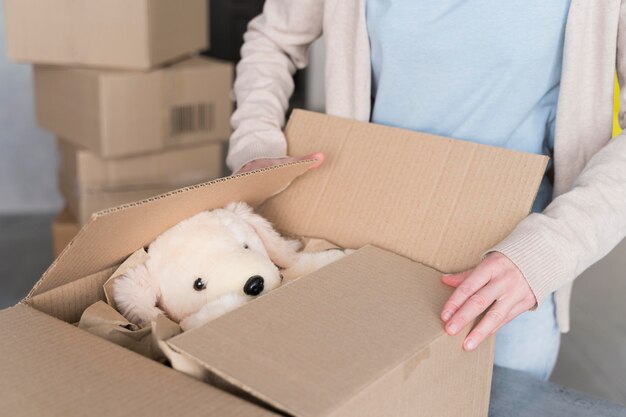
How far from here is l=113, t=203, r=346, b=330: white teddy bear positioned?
0.76 meters

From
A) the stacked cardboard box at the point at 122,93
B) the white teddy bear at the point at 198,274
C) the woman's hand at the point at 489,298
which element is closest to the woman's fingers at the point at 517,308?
the woman's hand at the point at 489,298

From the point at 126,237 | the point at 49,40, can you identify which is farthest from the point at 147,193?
the point at 126,237

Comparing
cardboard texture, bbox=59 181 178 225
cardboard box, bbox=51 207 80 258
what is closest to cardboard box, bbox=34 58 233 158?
cardboard texture, bbox=59 181 178 225

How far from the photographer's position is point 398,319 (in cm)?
68

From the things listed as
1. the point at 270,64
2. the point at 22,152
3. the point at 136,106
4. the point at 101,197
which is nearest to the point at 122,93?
the point at 136,106

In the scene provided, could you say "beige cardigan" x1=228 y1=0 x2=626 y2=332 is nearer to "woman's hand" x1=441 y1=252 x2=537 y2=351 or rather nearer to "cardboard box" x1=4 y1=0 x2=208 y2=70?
"woman's hand" x1=441 y1=252 x2=537 y2=351

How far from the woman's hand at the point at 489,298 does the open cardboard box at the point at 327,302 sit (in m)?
0.02

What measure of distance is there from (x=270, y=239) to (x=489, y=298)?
271mm

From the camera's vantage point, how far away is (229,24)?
3.66 m

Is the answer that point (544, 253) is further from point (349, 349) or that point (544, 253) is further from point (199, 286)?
point (199, 286)

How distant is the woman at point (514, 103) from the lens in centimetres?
76

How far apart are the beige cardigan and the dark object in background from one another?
Result: 2.51 meters

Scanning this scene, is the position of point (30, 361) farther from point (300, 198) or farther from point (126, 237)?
point (300, 198)

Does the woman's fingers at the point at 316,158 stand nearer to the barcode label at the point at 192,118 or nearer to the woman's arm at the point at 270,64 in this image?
the woman's arm at the point at 270,64
